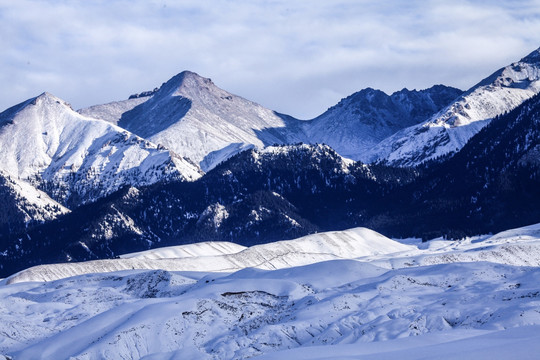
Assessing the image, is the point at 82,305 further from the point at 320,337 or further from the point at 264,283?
the point at 320,337

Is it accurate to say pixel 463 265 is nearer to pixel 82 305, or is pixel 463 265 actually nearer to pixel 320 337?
pixel 320 337

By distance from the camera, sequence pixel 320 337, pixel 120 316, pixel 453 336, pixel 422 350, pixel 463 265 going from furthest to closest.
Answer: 1. pixel 463 265
2. pixel 120 316
3. pixel 320 337
4. pixel 453 336
5. pixel 422 350

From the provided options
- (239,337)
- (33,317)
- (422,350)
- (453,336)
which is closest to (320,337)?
(239,337)

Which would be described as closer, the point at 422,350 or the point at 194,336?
the point at 422,350

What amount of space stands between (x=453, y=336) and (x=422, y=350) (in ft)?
68.9

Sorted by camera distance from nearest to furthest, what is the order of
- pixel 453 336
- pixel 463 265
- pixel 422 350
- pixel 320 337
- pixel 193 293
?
pixel 422 350, pixel 453 336, pixel 320 337, pixel 193 293, pixel 463 265

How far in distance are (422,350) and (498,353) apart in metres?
11.7

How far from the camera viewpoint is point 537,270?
176 m

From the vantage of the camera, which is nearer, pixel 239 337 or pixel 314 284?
pixel 239 337

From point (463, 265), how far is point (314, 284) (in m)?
27.9

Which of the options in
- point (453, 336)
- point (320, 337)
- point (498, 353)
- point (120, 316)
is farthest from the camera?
point (120, 316)

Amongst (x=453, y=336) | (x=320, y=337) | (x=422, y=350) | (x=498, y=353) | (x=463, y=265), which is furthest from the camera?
(x=463, y=265)

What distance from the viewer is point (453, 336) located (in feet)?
364

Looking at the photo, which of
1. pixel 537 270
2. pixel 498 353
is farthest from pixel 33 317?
pixel 498 353
